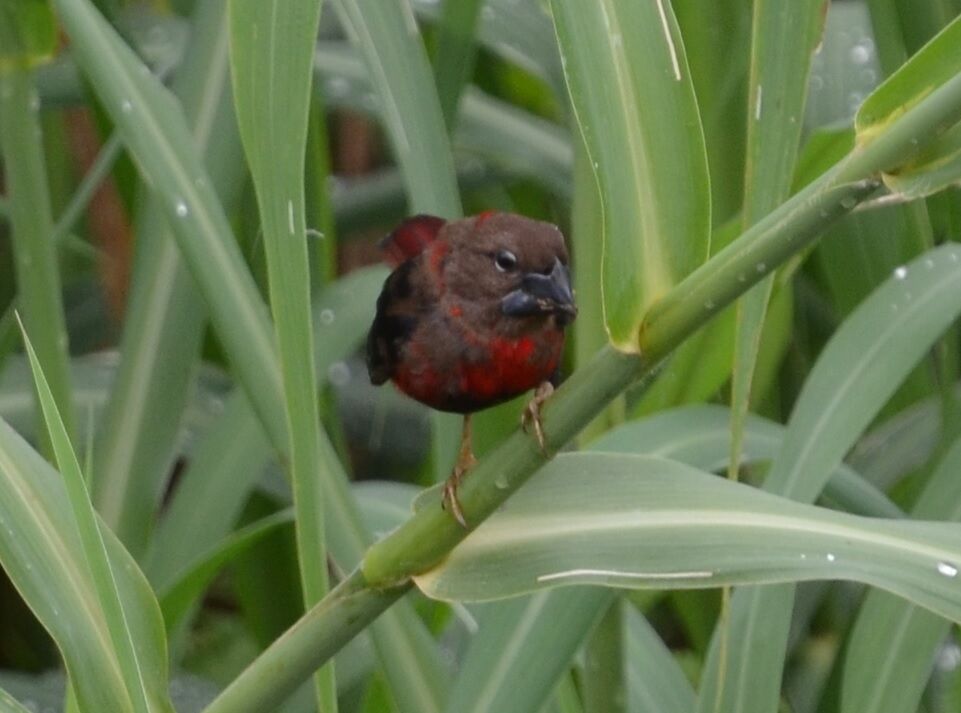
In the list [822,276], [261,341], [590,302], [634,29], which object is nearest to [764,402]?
[822,276]

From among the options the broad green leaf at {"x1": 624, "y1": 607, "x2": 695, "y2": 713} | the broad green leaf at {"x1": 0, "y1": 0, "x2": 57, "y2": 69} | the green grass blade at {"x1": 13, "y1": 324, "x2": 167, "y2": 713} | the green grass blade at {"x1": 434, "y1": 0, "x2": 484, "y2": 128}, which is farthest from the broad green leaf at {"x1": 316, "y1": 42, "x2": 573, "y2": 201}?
the green grass blade at {"x1": 13, "y1": 324, "x2": 167, "y2": 713}

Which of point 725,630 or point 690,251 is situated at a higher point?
point 690,251

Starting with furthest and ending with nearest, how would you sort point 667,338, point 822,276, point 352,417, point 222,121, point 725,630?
point 352,417 < point 822,276 < point 222,121 < point 725,630 < point 667,338

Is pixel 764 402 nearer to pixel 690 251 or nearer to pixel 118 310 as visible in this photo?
pixel 690 251

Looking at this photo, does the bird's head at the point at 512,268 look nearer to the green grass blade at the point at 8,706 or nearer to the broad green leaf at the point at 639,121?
the broad green leaf at the point at 639,121

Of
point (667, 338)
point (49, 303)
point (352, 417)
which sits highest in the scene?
point (667, 338)
